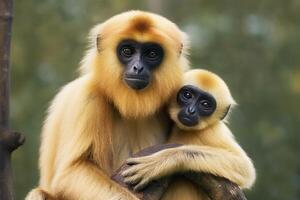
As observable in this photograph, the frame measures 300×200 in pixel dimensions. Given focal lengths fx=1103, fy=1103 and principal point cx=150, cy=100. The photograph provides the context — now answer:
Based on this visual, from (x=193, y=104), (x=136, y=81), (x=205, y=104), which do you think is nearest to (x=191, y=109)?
(x=193, y=104)

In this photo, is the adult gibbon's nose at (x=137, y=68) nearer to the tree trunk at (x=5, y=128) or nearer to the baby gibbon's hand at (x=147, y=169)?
the baby gibbon's hand at (x=147, y=169)

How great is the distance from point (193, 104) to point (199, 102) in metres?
0.20

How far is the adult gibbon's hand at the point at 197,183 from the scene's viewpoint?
1252 centimetres

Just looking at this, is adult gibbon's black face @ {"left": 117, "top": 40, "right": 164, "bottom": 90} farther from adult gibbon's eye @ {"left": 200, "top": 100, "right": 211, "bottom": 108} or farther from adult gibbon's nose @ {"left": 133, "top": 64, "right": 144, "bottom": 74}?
adult gibbon's eye @ {"left": 200, "top": 100, "right": 211, "bottom": 108}

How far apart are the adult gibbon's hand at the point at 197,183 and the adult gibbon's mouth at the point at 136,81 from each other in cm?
80

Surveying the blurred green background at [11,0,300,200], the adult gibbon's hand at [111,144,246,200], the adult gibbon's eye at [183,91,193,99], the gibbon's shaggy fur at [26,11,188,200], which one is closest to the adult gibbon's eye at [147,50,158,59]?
the gibbon's shaggy fur at [26,11,188,200]

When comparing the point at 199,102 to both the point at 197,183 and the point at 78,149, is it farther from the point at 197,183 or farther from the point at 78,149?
the point at 78,149

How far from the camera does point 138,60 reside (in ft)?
41.7

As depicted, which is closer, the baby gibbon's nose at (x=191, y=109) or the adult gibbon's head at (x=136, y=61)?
the adult gibbon's head at (x=136, y=61)

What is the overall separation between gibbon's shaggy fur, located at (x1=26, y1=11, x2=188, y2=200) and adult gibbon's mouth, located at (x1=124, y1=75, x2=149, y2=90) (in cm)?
12

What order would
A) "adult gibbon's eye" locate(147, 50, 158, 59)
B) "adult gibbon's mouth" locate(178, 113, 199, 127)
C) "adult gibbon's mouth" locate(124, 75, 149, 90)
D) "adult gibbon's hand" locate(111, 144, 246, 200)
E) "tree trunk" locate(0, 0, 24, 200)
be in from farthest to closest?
"adult gibbon's mouth" locate(178, 113, 199, 127), "adult gibbon's eye" locate(147, 50, 158, 59), "adult gibbon's mouth" locate(124, 75, 149, 90), "adult gibbon's hand" locate(111, 144, 246, 200), "tree trunk" locate(0, 0, 24, 200)

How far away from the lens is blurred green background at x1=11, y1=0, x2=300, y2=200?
27.8 m

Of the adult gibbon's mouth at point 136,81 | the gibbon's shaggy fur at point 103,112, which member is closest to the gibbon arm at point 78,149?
the gibbon's shaggy fur at point 103,112

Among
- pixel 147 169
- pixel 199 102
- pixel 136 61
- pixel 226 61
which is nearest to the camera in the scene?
pixel 147 169
